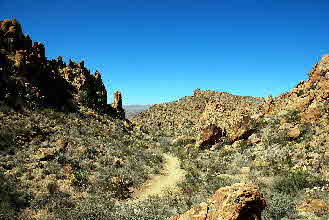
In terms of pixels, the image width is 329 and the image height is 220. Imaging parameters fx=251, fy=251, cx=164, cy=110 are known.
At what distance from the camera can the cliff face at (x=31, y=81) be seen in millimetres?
25375

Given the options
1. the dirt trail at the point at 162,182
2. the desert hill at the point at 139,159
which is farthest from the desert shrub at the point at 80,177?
the dirt trail at the point at 162,182

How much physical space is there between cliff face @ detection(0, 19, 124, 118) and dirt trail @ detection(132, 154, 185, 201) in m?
15.0

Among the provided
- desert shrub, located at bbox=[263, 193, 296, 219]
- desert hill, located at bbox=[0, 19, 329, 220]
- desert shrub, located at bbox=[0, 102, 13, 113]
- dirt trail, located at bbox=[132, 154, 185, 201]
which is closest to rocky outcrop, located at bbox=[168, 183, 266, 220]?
desert hill, located at bbox=[0, 19, 329, 220]

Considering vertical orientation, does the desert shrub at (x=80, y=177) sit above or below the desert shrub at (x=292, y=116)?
below

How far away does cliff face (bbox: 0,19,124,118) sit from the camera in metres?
25.4

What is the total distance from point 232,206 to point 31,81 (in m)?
28.0

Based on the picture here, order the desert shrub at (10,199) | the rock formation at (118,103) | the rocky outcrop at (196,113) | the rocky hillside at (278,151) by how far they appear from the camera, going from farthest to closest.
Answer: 1. the rock formation at (118,103)
2. the rocky outcrop at (196,113)
3. the rocky hillside at (278,151)
4. the desert shrub at (10,199)

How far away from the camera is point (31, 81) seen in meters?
28.2

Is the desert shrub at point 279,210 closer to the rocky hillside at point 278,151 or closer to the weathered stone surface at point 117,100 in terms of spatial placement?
the rocky hillside at point 278,151

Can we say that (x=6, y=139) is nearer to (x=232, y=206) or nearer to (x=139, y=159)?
(x=139, y=159)

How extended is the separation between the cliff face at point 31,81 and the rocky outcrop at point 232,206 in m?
22.8

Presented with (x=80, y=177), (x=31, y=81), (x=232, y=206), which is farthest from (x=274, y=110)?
(x=31, y=81)

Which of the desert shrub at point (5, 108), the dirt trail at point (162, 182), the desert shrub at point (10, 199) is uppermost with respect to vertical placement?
the desert shrub at point (5, 108)

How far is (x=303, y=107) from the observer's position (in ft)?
84.3
